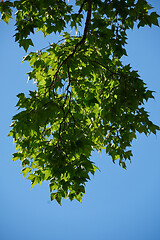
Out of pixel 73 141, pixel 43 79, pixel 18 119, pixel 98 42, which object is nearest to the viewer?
pixel 73 141

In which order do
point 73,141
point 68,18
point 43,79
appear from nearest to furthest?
1. point 73,141
2. point 68,18
3. point 43,79

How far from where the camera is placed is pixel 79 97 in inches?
145

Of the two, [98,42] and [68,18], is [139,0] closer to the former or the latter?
[98,42]

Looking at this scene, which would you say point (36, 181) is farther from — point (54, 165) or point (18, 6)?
point (18, 6)

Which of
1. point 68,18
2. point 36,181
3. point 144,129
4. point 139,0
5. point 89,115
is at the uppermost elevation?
point 68,18

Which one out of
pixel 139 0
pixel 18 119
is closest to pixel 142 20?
pixel 139 0

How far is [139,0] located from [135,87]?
3.52 feet

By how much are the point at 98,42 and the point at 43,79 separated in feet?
3.70

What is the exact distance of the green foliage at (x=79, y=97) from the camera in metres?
2.85

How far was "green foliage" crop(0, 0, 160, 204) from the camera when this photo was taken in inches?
112

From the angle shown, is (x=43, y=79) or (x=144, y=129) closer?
(x=144, y=129)

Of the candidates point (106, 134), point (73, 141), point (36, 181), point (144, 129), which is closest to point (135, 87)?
point (144, 129)

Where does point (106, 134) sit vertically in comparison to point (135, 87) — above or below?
below

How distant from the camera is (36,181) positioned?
10.8 ft
